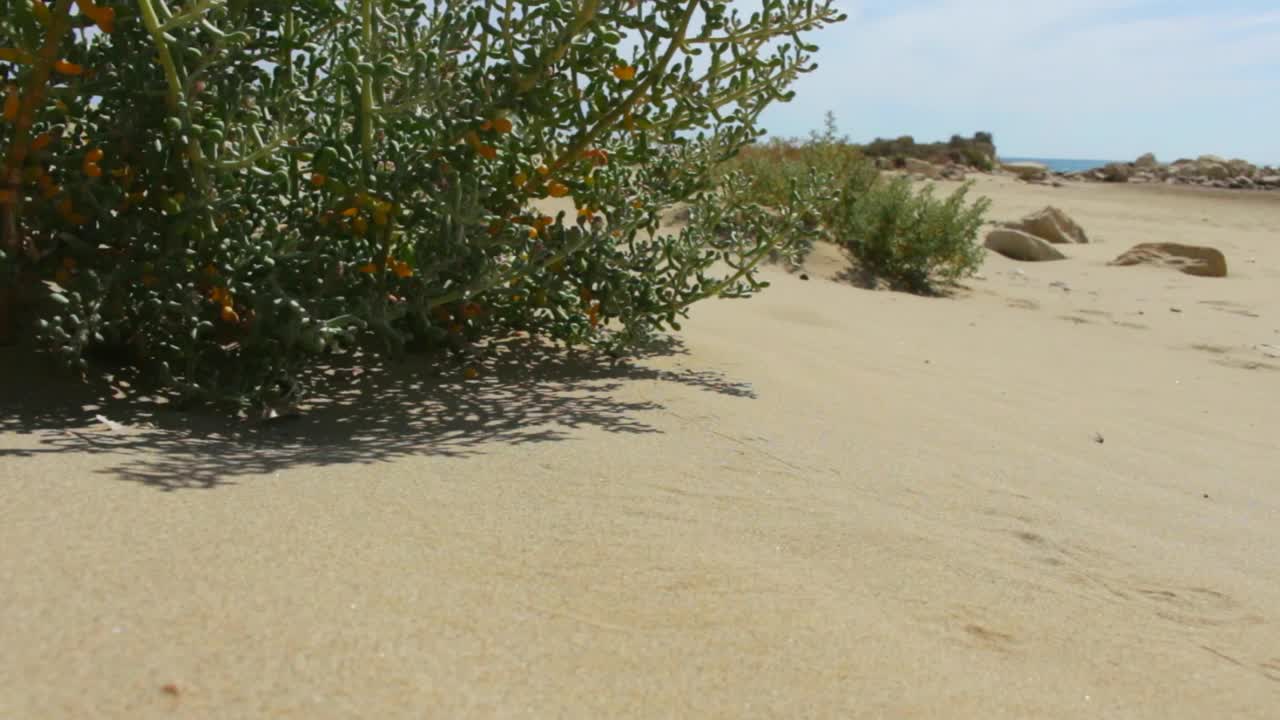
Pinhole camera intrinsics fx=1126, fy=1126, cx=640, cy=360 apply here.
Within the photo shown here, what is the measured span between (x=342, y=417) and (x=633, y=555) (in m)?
1.24

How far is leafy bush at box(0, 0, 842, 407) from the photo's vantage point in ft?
8.45

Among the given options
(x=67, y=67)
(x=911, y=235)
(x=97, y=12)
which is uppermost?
(x=97, y=12)

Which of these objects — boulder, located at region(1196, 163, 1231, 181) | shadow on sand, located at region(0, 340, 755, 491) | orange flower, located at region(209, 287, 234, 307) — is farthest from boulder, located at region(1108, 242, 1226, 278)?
boulder, located at region(1196, 163, 1231, 181)

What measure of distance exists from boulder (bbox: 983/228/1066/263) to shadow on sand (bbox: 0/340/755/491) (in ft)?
26.0

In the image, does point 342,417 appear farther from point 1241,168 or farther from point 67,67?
point 1241,168

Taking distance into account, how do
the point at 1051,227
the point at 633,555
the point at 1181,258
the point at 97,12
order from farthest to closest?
1. the point at 1051,227
2. the point at 1181,258
3. the point at 97,12
4. the point at 633,555

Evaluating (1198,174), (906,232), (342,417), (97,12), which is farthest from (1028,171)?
(97,12)

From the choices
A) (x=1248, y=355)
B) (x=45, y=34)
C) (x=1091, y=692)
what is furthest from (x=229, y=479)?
(x=1248, y=355)

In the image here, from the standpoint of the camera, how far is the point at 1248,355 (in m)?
5.98

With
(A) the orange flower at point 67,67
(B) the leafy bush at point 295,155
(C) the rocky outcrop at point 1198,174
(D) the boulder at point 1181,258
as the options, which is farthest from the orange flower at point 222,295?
(C) the rocky outcrop at point 1198,174

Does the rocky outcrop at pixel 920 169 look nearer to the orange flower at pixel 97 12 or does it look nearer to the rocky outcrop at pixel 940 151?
the rocky outcrop at pixel 940 151

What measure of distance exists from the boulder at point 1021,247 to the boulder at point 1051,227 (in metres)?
1.35

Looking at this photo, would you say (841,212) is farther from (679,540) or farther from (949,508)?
(679,540)

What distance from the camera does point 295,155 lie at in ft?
9.25
